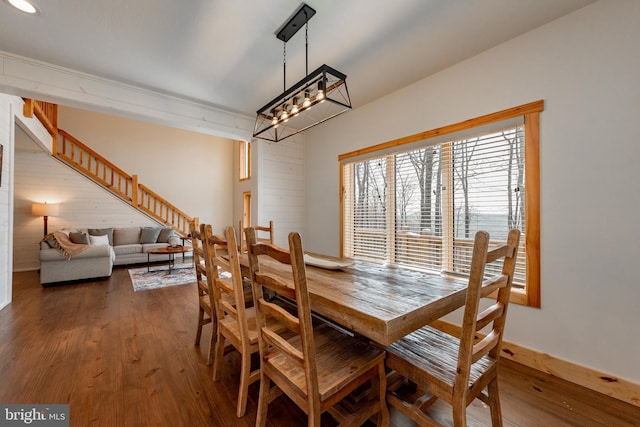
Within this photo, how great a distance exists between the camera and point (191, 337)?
2402 millimetres

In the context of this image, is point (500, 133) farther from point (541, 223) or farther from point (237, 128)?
point (237, 128)

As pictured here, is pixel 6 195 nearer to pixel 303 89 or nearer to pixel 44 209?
pixel 44 209

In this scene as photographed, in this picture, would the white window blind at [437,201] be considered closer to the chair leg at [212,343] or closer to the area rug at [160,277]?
the chair leg at [212,343]

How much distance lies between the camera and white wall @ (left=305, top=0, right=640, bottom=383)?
1.65 metres

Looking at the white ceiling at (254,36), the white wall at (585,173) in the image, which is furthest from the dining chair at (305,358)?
the white ceiling at (254,36)

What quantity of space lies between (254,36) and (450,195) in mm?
2306

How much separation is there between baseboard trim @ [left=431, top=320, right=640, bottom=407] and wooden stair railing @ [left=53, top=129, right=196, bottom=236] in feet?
21.3

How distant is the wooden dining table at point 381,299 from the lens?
1.04 m

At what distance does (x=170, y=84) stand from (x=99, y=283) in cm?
358

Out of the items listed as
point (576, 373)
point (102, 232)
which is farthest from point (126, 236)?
point (576, 373)

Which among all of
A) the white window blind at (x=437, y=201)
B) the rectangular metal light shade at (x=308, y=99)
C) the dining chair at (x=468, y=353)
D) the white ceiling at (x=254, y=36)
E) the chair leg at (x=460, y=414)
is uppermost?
the white ceiling at (x=254, y=36)

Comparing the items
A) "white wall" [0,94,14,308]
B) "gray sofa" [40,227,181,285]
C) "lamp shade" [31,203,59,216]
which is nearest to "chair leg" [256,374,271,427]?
"white wall" [0,94,14,308]

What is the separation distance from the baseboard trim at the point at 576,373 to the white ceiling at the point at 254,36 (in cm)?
256

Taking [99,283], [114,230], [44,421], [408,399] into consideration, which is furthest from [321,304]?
[114,230]
